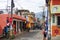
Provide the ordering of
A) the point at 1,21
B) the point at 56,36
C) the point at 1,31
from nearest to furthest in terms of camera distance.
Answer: the point at 56,36, the point at 1,31, the point at 1,21

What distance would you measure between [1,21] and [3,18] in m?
0.77

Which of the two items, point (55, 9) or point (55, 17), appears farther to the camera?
point (55, 17)

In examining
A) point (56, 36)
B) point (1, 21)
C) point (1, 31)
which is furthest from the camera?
point (1, 21)

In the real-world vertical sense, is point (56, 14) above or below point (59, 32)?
above

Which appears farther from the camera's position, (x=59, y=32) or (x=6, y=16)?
(x=6, y=16)

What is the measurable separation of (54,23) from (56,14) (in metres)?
1.12

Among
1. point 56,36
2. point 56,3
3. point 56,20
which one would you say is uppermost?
point 56,3

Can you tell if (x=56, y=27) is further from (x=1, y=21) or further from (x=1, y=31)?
(x=1, y=21)

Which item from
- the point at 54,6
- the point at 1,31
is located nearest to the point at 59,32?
the point at 54,6

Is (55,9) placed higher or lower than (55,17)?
higher

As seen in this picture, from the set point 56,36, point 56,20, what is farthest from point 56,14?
point 56,36

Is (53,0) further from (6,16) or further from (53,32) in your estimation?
(6,16)

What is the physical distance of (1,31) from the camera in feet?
113

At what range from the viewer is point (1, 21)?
40.0m
